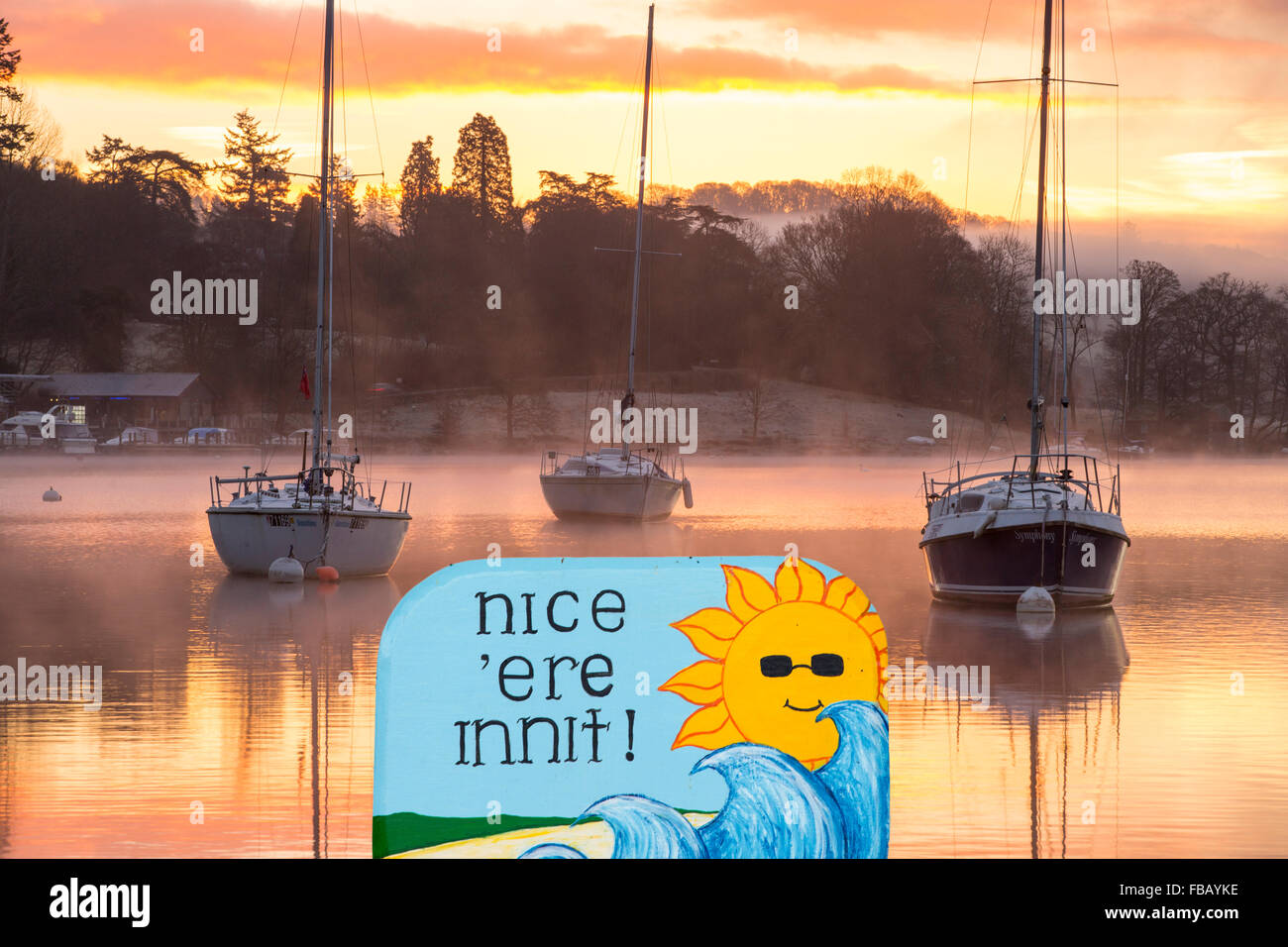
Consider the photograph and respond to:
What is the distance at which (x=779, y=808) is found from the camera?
5.09 meters

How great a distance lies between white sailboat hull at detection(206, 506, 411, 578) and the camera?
27.0 m

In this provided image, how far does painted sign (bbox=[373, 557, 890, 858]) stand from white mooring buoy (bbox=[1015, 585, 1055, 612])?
1905 centimetres

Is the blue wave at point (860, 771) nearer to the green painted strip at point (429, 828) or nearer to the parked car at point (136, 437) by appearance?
the green painted strip at point (429, 828)

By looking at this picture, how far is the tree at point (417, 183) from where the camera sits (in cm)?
14662

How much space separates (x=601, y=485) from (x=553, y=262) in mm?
91906

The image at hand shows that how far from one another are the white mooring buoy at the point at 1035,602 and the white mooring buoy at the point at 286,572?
40.0ft

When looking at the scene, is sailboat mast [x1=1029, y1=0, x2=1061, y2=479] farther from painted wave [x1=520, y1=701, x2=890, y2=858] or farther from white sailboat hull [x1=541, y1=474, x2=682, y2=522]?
painted wave [x1=520, y1=701, x2=890, y2=858]

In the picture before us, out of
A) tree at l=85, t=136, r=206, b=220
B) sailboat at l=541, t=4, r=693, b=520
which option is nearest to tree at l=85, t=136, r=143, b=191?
tree at l=85, t=136, r=206, b=220

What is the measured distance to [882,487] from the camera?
73.8 m

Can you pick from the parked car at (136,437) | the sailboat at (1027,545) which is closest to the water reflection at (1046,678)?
the sailboat at (1027,545)

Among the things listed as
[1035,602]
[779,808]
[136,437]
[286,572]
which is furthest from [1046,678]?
[136,437]

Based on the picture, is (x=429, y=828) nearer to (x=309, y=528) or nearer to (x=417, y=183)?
(x=309, y=528)

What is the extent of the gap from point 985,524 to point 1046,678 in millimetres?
7124
